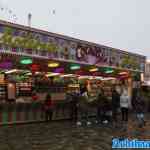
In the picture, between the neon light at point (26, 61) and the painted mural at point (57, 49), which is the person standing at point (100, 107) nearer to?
the painted mural at point (57, 49)

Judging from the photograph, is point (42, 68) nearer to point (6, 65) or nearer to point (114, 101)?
point (6, 65)

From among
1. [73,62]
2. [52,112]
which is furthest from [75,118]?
[73,62]

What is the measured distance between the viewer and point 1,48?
1828 cm

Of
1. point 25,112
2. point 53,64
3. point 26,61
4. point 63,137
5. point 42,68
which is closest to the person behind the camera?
point 63,137

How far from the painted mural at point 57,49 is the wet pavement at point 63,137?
12.3ft

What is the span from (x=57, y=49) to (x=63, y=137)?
24.1 feet

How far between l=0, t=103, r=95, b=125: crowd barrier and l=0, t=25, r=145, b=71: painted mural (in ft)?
9.12

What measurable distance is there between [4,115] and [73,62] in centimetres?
515

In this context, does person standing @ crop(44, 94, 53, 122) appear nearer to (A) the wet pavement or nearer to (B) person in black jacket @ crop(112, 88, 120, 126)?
(A) the wet pavement

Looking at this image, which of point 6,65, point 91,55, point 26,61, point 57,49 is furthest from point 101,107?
point 6,65

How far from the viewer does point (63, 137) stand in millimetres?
15453

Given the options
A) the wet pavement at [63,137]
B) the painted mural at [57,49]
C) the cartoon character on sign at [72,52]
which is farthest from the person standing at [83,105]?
the cartoon character on sign at [72,52]

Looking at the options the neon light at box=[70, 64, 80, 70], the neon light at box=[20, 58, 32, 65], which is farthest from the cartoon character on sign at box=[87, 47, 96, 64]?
the neon light at box=[20, 58, 32, 65]

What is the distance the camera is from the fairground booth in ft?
64.1
